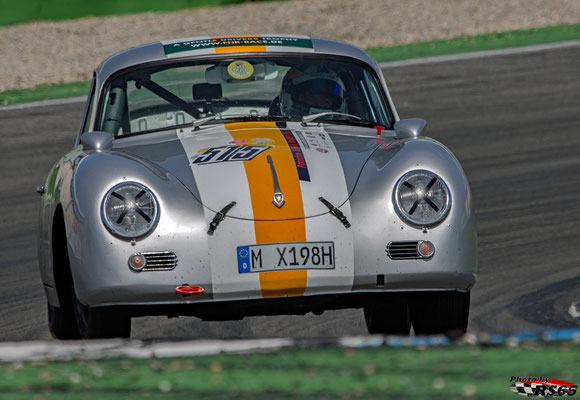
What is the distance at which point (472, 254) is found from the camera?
193 inches

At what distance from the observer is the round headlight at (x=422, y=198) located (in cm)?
482

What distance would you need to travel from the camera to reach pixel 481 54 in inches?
578

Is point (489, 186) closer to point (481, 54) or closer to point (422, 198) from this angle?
point (422, 198)

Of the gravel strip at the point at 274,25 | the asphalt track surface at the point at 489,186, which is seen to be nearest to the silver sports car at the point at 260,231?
the asphalt track surface at the point at 489,186

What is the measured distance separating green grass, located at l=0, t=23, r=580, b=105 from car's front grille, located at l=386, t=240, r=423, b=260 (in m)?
9.50

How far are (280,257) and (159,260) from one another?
0.47 metres

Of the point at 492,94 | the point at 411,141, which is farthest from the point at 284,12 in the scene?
the point at 411,141

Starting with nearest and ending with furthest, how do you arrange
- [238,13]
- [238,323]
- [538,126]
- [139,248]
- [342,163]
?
[139,248]
[342,163]
[238,323]
[538,126]
[238,13]

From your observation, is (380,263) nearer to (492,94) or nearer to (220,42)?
(220,42)

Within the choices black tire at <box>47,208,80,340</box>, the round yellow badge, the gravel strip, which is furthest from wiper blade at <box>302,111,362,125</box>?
the gravel strip

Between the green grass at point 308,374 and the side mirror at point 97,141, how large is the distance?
1424 millimetres

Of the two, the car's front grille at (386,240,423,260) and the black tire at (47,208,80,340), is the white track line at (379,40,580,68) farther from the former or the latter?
the car's front grille at (386,240,423,260)

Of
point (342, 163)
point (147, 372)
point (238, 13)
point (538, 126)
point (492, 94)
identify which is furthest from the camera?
point (238, 13)

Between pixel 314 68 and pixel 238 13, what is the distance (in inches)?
474
